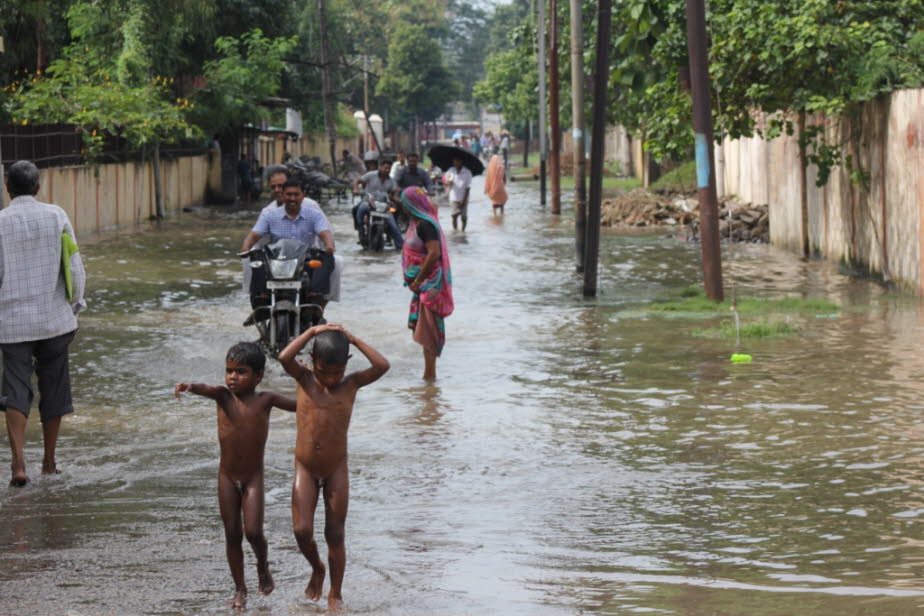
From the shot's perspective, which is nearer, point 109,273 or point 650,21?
point 650,21

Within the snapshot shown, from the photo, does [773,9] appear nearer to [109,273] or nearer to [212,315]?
[212,315]

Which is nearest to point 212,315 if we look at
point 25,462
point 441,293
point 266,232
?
→ point 266,232

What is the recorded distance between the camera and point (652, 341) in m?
13.6

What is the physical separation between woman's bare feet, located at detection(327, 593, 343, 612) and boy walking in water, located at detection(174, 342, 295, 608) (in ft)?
0.97

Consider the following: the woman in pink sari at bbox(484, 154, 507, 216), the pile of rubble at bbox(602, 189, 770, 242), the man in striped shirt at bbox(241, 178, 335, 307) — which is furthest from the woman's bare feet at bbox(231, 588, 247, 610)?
the woman in pink sari at bbox(484, 154, 507, 216)

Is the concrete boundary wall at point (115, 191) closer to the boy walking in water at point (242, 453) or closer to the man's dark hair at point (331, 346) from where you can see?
the boy walking in water at point (242, 453)

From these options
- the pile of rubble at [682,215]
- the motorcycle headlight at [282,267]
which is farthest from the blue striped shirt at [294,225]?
the pile of rubble at [682,215]

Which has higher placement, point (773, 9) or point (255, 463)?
point (773, 9)

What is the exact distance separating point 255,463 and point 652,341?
8.12m

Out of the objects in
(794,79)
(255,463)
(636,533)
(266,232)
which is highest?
(794,79)

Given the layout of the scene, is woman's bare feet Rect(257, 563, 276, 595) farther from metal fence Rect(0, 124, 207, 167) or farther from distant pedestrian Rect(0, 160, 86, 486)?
metal fence Rect(0, 124, 207, 167)

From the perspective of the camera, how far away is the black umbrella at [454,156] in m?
19.5

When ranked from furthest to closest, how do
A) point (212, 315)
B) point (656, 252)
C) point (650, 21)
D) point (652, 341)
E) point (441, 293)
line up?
point (656, 252) < point (650, 21) < point (212, 315) < point (652, 341) < point (441, 293)

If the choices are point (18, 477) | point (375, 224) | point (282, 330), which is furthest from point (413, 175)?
point (18, 477)
